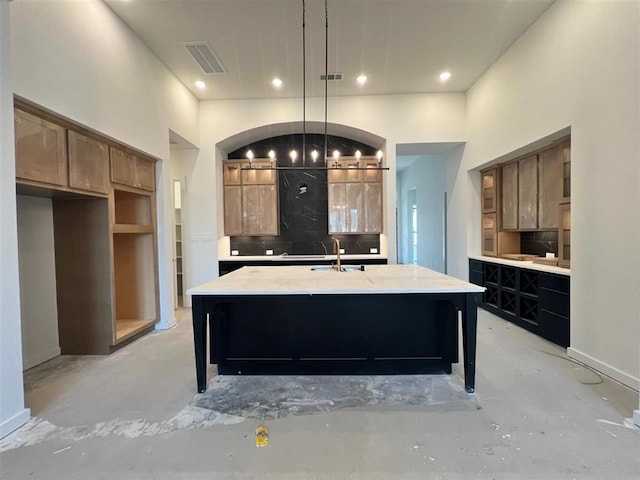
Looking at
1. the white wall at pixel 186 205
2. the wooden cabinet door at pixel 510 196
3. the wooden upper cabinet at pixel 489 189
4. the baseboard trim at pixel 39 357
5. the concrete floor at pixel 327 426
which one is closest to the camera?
the concrete floor at pixel 327 426

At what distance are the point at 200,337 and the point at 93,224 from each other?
76.1 inches

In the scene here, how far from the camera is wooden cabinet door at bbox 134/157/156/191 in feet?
12.6

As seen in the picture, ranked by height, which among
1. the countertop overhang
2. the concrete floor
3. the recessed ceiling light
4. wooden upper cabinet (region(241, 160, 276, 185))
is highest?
the recessed ceiling light

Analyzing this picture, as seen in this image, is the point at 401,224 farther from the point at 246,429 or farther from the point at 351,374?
the point at 246,429

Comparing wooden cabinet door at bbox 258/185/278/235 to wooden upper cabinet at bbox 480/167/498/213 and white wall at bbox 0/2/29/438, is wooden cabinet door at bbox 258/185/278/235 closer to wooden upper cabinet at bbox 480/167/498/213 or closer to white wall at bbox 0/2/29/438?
wooden upper cabinet at bbox 480/167/498/213

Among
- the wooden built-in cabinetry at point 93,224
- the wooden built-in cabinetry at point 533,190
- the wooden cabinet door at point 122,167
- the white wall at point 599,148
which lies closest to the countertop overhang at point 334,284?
the white wall at point 599,148

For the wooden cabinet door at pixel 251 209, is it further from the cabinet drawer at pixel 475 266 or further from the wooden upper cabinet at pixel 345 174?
the cabinet drawer at pixel 475 266

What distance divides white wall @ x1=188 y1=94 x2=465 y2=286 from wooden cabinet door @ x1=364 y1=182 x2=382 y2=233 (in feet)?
1.00

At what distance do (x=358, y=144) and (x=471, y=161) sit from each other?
6.49 ft

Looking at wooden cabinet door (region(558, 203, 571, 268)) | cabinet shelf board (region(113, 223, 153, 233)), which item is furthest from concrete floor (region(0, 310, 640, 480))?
cabinet shelf board (region(113, 223, 153, 233))

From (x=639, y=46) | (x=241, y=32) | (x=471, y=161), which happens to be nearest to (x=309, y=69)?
(x=241, y=32)

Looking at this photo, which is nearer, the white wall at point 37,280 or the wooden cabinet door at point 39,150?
the wooden cabinet door at point 39,150

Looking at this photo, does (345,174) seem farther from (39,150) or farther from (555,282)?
(39,150)

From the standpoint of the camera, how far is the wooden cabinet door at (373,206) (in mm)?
5660
